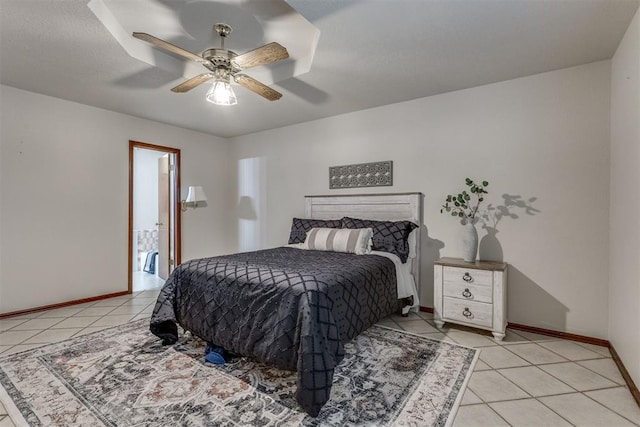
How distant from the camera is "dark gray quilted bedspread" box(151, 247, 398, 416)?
1.66 metres

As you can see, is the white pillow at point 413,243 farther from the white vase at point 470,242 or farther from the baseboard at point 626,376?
the baseboard at point 626,376

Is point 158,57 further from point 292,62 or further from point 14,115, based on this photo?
point 14,115

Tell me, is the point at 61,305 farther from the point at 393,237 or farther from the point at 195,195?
the point at 393,237

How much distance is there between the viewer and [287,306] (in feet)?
5.91

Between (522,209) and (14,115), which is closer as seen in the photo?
(522,209)

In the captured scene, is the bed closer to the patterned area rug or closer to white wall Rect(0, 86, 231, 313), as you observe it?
the patterned area rug

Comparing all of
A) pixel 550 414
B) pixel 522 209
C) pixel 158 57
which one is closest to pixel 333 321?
pixel 550 414

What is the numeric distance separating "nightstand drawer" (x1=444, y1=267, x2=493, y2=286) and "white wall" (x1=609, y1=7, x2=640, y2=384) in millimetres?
836

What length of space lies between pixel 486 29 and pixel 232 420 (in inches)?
116

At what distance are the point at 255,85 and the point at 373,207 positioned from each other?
198cm

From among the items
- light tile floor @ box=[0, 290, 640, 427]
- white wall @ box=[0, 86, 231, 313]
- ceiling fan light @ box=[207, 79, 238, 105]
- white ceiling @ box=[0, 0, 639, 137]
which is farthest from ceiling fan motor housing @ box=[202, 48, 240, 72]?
white wall @ box=[0, 86, 231, 313]

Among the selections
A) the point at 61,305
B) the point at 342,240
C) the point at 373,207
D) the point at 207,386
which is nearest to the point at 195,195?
the point at 61,305

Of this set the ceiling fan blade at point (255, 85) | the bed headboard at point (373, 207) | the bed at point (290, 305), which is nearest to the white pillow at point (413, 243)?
the bed headboard at point (373, 207)

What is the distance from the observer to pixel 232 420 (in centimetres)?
158
